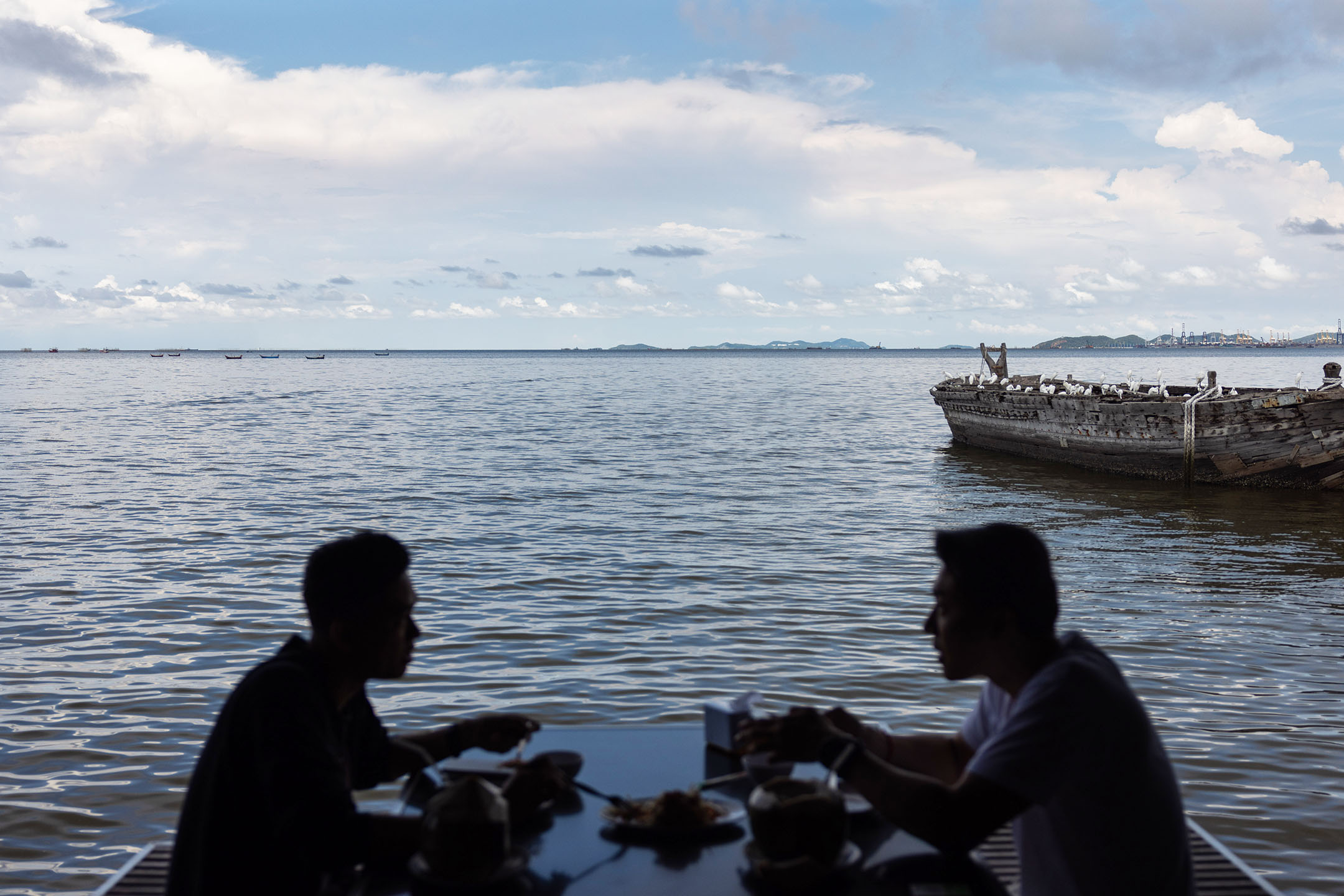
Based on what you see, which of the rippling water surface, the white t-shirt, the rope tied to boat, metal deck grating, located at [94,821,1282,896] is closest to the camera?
the white t-shirt

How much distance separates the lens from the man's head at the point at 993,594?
103 inches

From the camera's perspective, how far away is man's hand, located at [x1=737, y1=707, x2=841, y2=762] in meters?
2.74

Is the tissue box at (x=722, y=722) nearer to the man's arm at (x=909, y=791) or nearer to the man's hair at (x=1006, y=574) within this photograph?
the man's arm at (x=909, y=791)

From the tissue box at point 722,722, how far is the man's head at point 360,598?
101cm

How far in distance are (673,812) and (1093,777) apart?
101cm

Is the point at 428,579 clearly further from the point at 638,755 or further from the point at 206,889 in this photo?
the point at 206,889

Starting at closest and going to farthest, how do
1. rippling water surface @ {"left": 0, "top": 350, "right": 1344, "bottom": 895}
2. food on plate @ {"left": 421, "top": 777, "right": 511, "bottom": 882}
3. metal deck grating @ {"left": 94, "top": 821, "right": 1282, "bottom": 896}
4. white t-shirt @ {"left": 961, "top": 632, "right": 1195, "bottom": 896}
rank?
food on plate @ {"left": 421, "top": 777, "right": 511, "bottom": 882} → white t-shirt @ {"left": 961, "top": 632, "right": 1195, "bottom": 896} → metal deck grating @ {"left": 94, "top": 821, "right": 1282, "bottom": 896} → rippling water surface @ {"left": 0, "top": 350, "right": 1344, "bottom": 895}

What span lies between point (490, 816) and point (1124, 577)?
11.6m

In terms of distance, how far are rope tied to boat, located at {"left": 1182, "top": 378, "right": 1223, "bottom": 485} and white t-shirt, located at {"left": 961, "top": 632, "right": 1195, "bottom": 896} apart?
19.5 meters

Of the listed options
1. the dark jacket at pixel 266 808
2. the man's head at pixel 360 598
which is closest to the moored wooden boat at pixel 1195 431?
the man's head at pixel 360 598

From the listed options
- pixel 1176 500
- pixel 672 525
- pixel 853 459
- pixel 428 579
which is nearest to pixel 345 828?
pixel 428 579

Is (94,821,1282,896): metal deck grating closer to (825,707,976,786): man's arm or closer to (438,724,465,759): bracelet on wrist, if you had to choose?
(825,707,976,786): man's arm

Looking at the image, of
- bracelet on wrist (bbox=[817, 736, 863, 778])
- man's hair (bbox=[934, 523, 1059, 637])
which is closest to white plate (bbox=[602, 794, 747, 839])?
bracelet on wrist (bbox=[817, 736, 863, 778])

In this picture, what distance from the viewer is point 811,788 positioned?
2457mm
